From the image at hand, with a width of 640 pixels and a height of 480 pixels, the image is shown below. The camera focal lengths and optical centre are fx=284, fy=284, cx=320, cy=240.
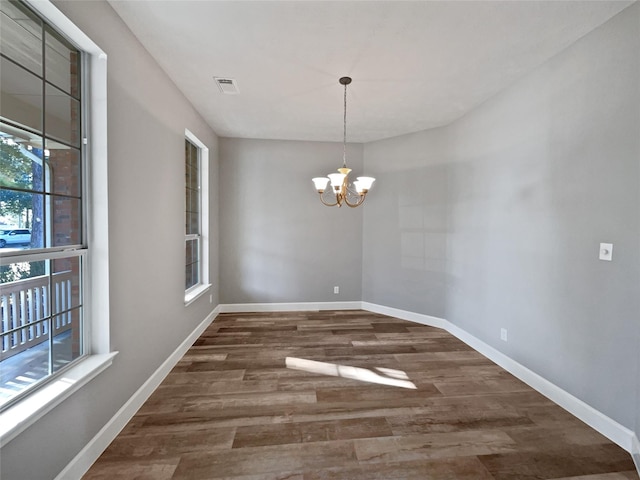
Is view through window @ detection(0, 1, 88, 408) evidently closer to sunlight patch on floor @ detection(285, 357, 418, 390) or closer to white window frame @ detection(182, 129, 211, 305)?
sunlight patch on floor @ detection(285, 357, 418, 390)

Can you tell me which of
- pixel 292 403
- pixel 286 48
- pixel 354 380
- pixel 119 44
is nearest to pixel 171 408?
pixel 292 403

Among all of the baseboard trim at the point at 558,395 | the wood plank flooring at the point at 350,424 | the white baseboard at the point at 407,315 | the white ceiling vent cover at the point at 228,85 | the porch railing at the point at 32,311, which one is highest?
the white ceiling vent cover at the point at 228,85

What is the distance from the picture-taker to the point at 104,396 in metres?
1.75

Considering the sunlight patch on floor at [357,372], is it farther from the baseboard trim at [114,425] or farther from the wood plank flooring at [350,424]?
the baseboard trim at [114,425]

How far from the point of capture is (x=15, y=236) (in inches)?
51.1

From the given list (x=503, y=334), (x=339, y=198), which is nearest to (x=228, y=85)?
(x=339, y=198)

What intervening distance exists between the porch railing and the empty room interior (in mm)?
11

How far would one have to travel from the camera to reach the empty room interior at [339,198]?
1.48m

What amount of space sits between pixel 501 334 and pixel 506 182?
59.8 inches

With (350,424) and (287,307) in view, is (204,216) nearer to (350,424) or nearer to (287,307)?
(287,307)

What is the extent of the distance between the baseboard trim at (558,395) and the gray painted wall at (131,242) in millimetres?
3147

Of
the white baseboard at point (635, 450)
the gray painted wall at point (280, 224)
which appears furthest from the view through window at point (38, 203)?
the white baseboard at point (635, 450)

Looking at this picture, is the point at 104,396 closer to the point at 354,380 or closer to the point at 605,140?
the point at 354,380

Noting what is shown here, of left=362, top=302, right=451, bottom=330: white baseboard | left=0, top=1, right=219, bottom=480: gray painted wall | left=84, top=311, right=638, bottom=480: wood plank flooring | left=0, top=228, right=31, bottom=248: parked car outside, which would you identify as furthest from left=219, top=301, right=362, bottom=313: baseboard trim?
left=0, top=228, right=31, bottom=248: parked car outside
